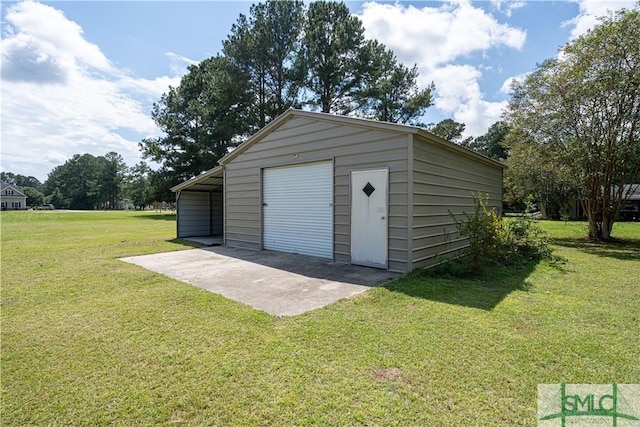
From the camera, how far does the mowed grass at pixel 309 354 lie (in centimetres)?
200

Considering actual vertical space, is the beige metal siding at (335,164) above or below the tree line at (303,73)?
below

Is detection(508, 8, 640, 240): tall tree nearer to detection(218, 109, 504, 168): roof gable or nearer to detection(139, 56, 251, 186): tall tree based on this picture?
detection(218, 109, 504, 168): roof gable

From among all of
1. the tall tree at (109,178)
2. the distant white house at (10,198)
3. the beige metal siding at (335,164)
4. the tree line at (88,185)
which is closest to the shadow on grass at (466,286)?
the beige metal siding at (335,164)

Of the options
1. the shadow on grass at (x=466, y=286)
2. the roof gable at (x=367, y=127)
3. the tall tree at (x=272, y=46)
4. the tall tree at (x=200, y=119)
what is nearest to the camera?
the shadow on grass at (x=466, y=286)

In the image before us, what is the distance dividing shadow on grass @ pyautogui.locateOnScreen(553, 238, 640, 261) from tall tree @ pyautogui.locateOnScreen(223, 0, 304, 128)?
16403 mm

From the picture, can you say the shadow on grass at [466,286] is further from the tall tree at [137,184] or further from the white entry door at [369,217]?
the tall tree at [137,184]

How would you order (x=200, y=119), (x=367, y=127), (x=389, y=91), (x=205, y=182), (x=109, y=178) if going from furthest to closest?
(x=109, y=178)
(x=200, y=119)
(x=389, y=91)
(x=205, y=182)
(x=367, y=127)

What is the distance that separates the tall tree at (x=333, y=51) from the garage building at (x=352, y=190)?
1260cm

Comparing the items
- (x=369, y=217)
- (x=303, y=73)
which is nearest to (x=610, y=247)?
(x=369, y=217)

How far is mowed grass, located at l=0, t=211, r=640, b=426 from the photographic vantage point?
2.00 meters

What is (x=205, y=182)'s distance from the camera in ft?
39.3

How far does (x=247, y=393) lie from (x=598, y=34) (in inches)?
544

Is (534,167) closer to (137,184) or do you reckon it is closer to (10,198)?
(137,184)

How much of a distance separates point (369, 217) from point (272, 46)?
17.5 meters
